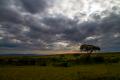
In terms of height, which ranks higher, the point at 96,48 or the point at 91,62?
the point at 96,48

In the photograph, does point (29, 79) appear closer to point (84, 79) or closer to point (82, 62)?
point (84, 79)

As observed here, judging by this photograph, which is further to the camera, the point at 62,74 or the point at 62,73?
the point at 62,73

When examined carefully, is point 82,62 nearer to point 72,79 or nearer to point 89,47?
point 89,47

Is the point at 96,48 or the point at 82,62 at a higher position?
the point at 96,48

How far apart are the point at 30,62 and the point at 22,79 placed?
34.9 metres

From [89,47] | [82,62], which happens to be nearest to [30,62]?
[82,62]

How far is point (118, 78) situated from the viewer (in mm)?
25500

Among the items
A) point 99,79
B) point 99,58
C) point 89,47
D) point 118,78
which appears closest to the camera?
point 118,78

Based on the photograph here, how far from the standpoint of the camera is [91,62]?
6588 cm

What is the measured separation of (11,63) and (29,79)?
36510 millimetres

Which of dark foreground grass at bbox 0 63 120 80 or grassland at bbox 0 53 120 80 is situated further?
grassland at bbox 0 53 120 80

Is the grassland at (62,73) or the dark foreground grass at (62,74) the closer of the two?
the dark foreground grass at (62,74)

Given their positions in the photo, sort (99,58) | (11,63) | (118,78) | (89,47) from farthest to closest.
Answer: (89,47), (99,58), (11,63), (118,78)

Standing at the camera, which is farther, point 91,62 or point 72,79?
point 91,62
